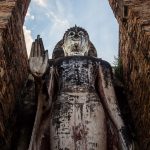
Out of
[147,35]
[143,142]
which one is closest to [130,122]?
[143,142]

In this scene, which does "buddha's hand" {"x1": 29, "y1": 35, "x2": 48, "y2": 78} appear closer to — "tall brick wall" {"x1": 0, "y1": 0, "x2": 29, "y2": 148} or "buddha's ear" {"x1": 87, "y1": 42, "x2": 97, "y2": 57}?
"tall brick wall" {"x1": 0, "y1": 0, "x2": 29, "y2": 148}

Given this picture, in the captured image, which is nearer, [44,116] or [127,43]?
[44,116]

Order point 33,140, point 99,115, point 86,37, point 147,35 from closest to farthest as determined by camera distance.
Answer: point 33,140, point 147,35, point 99,115, point 86,37

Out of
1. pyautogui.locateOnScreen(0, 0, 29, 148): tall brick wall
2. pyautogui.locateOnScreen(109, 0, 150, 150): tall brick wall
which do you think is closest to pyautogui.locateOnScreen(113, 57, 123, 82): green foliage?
pyautogui.locateOnScreen(109, 0, 150, 150): tall brick wall

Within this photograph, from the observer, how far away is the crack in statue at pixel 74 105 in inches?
136

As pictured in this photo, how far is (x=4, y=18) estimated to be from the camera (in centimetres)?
392

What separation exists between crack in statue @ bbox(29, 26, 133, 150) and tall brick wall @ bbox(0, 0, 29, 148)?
347 mm

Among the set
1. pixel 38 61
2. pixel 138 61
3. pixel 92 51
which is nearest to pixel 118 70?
pixel 92 51

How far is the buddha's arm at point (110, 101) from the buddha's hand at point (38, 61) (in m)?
0.94

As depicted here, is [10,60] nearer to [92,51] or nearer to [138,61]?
[138,61]

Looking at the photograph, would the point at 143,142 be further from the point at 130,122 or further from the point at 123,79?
the point at 123,79

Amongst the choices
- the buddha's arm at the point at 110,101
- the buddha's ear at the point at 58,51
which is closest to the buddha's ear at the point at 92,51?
the buddha's ear at the point at 58,51

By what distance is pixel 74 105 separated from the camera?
12.6 ft

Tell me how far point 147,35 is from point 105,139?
111 centimetres
